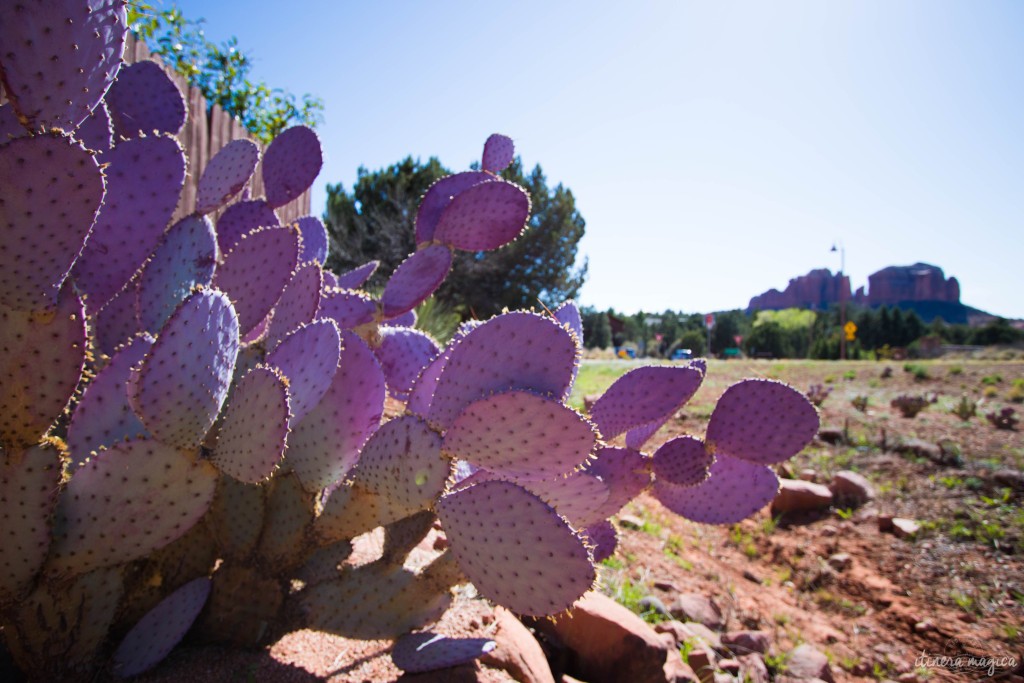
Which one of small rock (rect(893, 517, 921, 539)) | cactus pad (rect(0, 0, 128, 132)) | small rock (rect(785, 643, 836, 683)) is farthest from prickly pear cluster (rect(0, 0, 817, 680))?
small rock (rect(893, 517, 921, 539))

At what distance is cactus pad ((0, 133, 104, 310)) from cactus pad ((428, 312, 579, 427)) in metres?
0.58

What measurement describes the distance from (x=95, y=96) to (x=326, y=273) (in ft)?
2.89

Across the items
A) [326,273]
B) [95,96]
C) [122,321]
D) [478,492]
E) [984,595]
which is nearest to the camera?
[95,96]

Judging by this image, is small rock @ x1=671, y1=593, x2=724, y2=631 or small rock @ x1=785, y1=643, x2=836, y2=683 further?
small rock @ x1=671, y1=593, x2=724, y2=631

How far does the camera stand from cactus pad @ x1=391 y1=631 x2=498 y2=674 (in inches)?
44.8

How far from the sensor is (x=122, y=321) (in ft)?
4.42

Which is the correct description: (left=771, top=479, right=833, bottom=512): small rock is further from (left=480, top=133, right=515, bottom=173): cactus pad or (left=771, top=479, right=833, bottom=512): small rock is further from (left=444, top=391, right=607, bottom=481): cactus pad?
(left=444, top=391, right=607, bottom=481): cactus pad

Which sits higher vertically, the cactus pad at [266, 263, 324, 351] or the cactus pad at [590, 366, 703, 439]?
the cactus pad at [266, 263, 324, 351]

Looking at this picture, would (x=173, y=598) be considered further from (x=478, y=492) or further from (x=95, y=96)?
(x=95, y=96)

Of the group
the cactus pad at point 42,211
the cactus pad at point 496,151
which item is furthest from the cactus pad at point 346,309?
the cactus pad at point 42,211

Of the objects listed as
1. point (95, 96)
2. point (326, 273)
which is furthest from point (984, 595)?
point (95, 96)

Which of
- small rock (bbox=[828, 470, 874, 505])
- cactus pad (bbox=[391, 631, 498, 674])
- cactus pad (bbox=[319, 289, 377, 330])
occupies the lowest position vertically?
small rock (bbox=[828, 470, 874, 505])

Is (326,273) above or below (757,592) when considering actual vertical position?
above

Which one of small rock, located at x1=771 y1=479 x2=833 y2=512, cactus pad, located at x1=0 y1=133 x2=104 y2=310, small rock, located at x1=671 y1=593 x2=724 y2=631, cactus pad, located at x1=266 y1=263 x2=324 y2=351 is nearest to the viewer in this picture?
cactus pad, located at x1=0 y1=133 x2=104 y2=310
